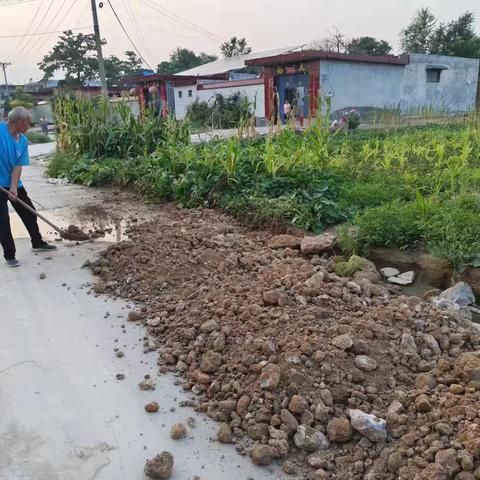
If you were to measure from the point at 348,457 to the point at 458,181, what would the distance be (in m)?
4.47

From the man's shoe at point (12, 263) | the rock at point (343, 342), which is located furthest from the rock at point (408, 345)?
the man's shoe at point (12, 263)

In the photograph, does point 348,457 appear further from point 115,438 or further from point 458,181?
point 458,181

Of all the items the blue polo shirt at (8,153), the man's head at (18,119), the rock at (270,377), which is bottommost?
the rock at (270,377)

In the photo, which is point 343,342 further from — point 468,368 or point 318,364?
point 468,368

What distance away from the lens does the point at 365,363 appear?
2586mm

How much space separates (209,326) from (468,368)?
4.86ft

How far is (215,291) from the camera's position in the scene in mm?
3598

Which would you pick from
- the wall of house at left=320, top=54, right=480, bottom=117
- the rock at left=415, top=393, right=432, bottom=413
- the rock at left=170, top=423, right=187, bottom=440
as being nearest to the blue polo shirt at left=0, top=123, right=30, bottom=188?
the rock at left=170, top=423, right=187, bottom=440

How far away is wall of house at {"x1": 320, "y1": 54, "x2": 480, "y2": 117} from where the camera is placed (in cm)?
2005

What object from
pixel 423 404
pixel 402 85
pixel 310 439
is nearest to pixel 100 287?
pixel 310 439

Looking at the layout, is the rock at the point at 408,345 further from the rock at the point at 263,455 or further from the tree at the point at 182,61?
the tree at the point at 182,61

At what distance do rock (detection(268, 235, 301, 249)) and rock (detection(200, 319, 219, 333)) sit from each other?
181 cm

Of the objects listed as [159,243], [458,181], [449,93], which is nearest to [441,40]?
[449,93]

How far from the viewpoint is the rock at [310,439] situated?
7.31 ft
